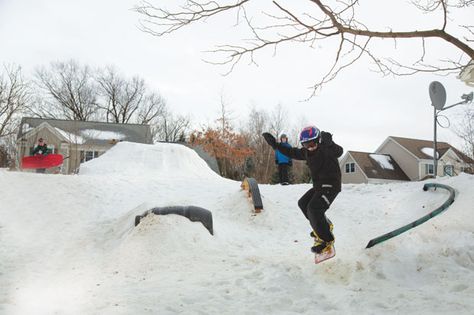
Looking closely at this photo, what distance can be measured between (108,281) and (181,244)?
180 centimetres

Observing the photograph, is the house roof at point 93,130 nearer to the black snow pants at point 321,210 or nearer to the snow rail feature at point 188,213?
the snow rail feature at point 188,213

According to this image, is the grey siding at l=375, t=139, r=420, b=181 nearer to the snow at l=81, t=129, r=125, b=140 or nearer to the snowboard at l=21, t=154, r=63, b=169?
the snow at l=81, t=129, r=125, b=140

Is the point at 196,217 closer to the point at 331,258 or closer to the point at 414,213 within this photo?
the point at 331,258

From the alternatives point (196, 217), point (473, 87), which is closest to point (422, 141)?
point (473, 87)

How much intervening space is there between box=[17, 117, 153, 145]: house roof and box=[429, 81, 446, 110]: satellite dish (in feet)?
99.1

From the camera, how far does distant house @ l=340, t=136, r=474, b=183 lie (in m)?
39.8

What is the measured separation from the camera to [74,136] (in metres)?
37.2

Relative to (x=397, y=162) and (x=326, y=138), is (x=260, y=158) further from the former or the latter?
(x=326, y=138)

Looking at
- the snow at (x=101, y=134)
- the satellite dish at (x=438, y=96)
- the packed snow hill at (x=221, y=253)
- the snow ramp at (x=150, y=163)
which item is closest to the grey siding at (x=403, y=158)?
the snow at (x=101, y=134)

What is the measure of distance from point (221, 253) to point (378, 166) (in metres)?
36.0

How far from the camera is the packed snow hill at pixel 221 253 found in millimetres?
5047

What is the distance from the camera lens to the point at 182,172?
16109 millimetres

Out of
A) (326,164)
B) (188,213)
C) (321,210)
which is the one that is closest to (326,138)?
(326,164)

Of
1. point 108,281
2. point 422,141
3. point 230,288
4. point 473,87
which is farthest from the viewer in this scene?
point 422,141
